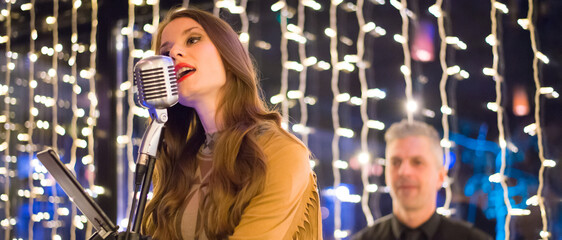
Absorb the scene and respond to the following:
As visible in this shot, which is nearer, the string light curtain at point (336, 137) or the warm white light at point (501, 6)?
the warm white light at point (501, 6)

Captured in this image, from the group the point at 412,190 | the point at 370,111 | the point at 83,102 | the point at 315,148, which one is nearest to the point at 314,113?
the point at 315,148

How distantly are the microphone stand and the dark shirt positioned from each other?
4.66 ft

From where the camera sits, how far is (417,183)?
2043 millimetres

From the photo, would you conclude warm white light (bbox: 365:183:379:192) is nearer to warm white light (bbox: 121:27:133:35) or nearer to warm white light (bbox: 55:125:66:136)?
warm white light (bbox: 121:27:133:35)

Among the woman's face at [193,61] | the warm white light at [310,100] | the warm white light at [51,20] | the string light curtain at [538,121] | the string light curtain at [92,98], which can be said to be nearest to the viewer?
the woman's face at [193,61]

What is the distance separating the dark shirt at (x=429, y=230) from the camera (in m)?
2.05

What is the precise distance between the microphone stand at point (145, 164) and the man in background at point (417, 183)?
1311mm

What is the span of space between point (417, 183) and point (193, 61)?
1.17m

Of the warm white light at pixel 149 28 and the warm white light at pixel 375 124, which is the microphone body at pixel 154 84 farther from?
the warm white light at pixel 149 28

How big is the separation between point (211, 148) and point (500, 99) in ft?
3.84

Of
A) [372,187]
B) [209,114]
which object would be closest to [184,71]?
[209,114]

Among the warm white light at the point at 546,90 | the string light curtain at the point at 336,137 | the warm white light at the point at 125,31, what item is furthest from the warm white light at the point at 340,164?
the warm white light at the point at 125,31

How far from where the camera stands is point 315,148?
2352 mm

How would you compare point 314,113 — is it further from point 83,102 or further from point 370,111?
point 83,102
